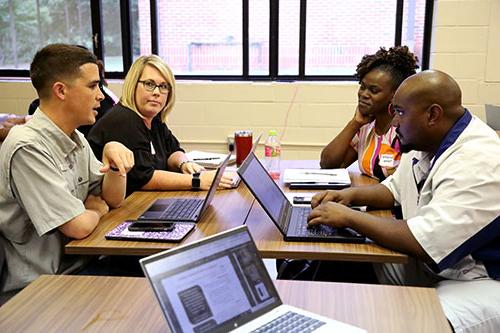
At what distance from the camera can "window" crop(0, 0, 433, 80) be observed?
398 centimetres

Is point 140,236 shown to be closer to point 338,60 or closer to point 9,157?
point 9,157

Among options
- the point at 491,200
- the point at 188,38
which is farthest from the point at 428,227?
the point at 188,38

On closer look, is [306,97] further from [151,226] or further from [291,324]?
[291,324]

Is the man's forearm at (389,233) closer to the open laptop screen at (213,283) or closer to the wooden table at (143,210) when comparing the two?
the wooden table at (143,210)

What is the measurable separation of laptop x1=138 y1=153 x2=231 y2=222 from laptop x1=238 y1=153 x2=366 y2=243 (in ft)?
0.64

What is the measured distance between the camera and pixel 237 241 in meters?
1.12

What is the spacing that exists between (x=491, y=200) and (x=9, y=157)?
4.67ft

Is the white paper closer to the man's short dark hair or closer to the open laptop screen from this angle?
the man's short dark hair

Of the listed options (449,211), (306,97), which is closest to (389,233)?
(449,211)

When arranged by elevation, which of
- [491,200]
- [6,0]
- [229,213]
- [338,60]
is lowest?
[229,213]

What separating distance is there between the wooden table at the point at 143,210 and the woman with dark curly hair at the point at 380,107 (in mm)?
658

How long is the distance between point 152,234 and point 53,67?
0.66m

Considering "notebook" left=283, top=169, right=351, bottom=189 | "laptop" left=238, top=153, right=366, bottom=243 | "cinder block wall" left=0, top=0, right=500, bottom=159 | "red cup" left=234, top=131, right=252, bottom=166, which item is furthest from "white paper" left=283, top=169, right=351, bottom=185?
"cinder block wall" left=0, top=0, right=500, bottom=159

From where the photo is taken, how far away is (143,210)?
6.52 feet
